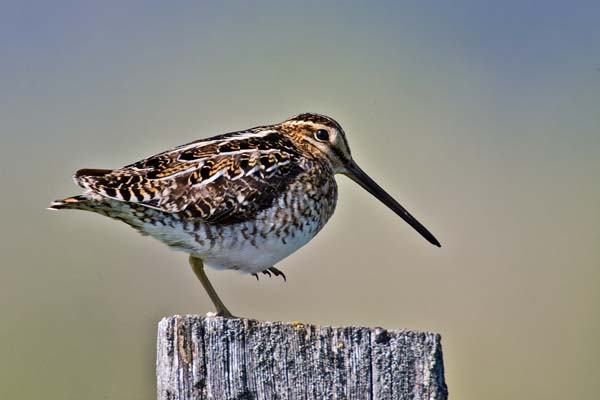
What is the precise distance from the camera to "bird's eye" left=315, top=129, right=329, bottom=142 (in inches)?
230

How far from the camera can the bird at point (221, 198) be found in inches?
196

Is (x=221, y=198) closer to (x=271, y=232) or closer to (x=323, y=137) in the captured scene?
(x=271, y=232)

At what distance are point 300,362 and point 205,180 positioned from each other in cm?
181

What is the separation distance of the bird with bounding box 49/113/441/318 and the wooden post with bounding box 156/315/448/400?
1547 mm

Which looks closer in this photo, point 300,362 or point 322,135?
point 300,362

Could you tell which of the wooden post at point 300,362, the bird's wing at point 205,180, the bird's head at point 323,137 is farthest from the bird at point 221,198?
the wooden post at point 300,362

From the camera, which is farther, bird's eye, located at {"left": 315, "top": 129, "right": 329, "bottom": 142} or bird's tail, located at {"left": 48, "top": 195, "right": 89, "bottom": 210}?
bird's eye, located at {"left": 315, "top": 129, "right": 329, "bottom": 142}

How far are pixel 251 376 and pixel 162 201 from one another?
170 cm

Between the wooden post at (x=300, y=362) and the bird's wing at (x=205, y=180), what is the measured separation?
60.2 inches

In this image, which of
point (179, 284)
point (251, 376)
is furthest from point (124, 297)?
point (251, 376)

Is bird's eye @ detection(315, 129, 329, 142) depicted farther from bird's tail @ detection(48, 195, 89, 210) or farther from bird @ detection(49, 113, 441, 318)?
bird's tail @ detection(48, 195, 89, 210)

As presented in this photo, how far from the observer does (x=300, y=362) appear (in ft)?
11.1

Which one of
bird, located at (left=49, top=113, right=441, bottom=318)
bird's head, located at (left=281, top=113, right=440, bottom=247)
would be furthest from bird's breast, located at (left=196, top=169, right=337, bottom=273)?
bird's head, located at (left=281, top=113, right=440, bottom=247)

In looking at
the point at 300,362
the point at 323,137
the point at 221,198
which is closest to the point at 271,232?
the point at 221,198
